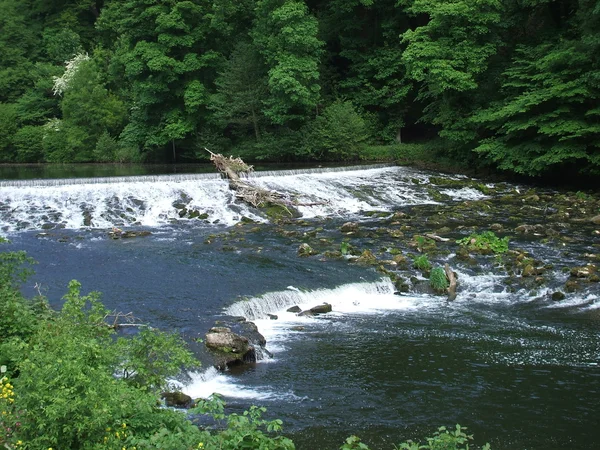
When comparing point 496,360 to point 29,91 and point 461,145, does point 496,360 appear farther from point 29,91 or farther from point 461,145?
point 29,91

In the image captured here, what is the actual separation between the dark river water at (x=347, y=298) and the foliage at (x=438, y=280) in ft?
1.11

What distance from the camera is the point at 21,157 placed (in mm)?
43562

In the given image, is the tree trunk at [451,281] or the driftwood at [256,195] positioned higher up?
the driftwood at [256,195]

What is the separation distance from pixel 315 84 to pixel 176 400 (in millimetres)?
26810

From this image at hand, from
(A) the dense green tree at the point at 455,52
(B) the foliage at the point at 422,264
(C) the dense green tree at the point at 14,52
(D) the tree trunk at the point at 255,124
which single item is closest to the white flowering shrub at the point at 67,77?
(C) the dense green tree at the point at 14,52

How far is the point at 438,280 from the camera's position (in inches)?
601

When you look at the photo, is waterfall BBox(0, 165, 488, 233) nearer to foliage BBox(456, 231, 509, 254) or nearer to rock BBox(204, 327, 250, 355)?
foliage BBox(456, 231, 509, 254)

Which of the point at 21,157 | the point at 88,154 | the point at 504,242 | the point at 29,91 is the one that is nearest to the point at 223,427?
the point at 504,242

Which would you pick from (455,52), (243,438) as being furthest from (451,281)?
(455,52)

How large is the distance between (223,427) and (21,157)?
39990 mm

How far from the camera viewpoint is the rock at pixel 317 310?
44.8ft

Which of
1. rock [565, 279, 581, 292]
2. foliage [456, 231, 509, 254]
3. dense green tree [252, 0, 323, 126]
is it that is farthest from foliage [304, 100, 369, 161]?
rock [565, 279, 581, 292]

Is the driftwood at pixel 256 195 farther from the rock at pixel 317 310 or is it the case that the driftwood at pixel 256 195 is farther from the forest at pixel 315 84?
the rock at pixel 317 310

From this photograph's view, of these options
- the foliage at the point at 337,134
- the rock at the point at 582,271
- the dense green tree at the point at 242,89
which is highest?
the dense green tree at the point at 242,89
